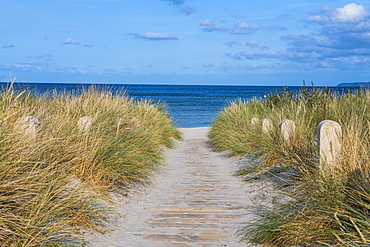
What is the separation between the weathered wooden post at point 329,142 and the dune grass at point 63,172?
2.67 m

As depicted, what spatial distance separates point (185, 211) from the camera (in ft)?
18.6

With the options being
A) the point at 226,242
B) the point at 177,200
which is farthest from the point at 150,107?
the point at 226,242

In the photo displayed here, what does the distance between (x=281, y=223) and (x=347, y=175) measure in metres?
0.93

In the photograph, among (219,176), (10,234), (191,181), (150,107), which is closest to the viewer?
(10,234)

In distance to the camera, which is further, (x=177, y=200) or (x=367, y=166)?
(x=177, y=200)

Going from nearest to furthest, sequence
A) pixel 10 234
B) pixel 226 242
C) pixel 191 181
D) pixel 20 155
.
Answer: pixel 10 234
pixel 20 155
pixel 226 242
pixel 191 181

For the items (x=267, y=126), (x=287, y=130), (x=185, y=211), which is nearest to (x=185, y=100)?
(x=267, y=126)

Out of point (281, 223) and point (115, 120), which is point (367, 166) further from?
point (115, 120)

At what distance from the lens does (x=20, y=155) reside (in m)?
4.23

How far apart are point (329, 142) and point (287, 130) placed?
2492 millimetres

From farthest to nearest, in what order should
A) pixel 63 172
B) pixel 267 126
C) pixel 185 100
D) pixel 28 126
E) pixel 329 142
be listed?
1. pixel 185 100
2. pixel 267 126
3. pixel 28 126
4. pixel 329 142
5. pixel 63 172

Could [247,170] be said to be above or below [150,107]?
below

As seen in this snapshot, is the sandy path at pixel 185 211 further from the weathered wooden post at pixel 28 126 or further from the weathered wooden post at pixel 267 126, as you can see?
the weathered wooden post at pixel 28 126

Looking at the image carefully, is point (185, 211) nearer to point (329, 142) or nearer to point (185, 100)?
point (329, 142)
